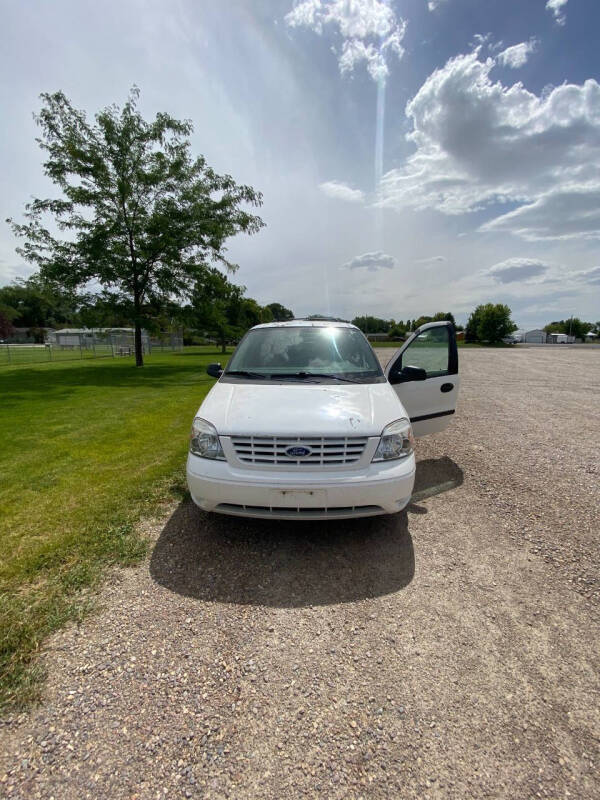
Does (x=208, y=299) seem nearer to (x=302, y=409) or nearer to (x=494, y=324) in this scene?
(x=302, y=409)

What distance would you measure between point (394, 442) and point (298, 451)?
0.77 metres

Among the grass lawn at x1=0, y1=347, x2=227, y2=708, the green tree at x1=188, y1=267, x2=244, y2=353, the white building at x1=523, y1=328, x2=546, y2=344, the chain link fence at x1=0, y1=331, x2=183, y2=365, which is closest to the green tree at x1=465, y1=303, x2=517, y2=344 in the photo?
the white building at x1=523, y1=328, x2=546, y2=344

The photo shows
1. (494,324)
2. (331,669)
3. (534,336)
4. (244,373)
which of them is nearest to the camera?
(331,669)

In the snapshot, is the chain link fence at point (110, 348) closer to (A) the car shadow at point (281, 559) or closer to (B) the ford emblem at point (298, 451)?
(A) the car shadow at point (281, 559)

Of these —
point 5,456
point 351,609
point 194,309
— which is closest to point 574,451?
point 351,609

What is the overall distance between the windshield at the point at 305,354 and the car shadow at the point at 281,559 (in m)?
1.43

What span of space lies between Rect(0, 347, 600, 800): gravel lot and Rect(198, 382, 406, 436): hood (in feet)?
3.21

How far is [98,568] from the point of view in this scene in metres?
2.60

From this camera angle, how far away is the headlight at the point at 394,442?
9.06 ft

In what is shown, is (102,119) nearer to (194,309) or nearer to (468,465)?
(194,309)

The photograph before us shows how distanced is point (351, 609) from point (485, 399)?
8.58m

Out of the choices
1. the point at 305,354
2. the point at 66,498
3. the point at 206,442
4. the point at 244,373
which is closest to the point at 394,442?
the point at 206,442

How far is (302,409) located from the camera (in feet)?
9.44

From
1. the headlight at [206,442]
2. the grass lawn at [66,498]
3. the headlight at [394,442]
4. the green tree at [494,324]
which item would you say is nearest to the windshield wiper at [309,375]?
the headlight at [394,442]
